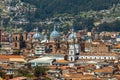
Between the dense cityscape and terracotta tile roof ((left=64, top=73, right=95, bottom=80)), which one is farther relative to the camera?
the dense cityscape

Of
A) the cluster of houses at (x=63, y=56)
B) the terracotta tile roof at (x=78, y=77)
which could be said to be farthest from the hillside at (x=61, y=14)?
the terracotta tile roof at (x=78, y=77)

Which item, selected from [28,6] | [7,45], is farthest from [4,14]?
[7,45]

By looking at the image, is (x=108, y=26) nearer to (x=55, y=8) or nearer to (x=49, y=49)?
(x=55, y=8)

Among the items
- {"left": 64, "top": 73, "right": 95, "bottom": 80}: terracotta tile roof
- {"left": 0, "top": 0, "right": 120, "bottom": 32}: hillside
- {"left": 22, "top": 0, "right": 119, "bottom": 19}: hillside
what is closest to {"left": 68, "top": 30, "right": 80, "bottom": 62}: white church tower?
{"left": 64, "top": 73, "right": 95, "bottom": 80}: terracotta tile roof

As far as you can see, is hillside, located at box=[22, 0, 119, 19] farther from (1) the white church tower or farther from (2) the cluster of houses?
(1) the white church tower

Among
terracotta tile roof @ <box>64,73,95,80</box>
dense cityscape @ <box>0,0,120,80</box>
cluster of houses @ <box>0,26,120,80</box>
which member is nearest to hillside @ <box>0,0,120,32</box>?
dense cityscape @ <box>0,0,120,80</box>

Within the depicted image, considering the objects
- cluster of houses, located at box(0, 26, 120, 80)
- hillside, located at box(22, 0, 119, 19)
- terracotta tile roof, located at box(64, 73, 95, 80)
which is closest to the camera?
terracotta tile roof, located at box(64, 73, 95, 80)

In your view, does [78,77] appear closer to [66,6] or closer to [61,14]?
[61,14]

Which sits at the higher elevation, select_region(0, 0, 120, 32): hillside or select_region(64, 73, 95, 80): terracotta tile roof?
select_region(0, 0, 120, 32): hillside

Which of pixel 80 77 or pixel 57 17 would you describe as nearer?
pixel 80 77

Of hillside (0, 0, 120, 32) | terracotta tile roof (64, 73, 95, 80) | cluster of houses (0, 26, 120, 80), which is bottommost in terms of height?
terracotta tile roof (64, 73, 95, 80)

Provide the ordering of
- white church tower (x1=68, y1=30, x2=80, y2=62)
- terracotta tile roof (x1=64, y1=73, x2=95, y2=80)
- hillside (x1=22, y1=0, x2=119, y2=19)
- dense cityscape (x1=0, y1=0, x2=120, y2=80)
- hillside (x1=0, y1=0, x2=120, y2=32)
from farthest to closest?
hillside (x1=22, y1=0, x2=119, y2=19) → hillside (x1=0, y1=0, x2=120, y2=32) → white church tower (x1=68, y1=30, x2=80, y2=62) → dense cityscape (x1=0, y1=0, x2=120, y2=80) → terracotta tile roof (x1=64, y1=73, x2=95, y2=80)
